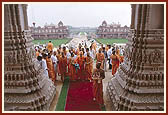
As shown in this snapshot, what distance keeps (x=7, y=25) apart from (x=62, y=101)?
2897 millimetres

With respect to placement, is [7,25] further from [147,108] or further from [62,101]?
[147,108]

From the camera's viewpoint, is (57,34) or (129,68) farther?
(57,34)

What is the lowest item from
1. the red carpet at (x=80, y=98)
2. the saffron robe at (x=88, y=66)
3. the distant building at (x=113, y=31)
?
the red carpet at (x=80, y=98)

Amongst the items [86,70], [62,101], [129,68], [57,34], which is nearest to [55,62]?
[86,70]

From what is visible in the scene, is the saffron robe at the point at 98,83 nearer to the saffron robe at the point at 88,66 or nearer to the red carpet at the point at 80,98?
the red carpet at the point at 80,98

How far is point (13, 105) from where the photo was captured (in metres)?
3.95

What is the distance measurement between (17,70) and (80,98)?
230 cm

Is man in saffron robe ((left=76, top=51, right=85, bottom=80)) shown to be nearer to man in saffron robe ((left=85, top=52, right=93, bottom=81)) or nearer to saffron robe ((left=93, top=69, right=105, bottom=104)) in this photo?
man in saffron robe ((left=85, top=52, right=93, bottom=81))

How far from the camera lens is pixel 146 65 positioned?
12.3ft

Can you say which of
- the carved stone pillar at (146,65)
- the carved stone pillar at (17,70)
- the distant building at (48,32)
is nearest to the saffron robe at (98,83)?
the carved stone pillar at (146,65)

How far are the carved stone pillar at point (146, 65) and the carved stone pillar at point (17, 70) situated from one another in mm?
2473

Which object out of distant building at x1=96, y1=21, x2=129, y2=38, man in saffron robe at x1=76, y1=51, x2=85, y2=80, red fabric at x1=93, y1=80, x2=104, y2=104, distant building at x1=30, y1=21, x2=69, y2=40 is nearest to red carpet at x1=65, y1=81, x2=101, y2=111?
red fabric at x1=93, y1=80, x2=104, y2=104

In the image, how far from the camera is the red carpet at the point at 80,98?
450 centimetres

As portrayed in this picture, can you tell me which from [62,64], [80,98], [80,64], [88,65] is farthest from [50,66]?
[80,98]
